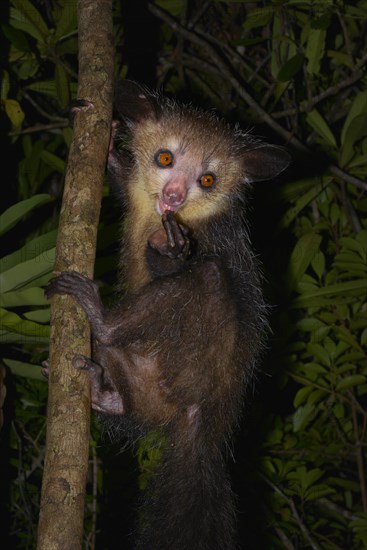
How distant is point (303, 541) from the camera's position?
4172 mm

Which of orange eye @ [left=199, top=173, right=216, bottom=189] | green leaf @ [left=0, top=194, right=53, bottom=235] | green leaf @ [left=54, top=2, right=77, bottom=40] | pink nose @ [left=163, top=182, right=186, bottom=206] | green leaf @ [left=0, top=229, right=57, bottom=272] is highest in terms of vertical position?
green leaf @ [left=54, top=2, right=77, bottom=40]

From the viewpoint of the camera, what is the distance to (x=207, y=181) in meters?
3.03

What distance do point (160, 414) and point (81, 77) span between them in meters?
1.43

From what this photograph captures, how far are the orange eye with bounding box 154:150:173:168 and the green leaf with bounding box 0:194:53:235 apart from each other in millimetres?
557

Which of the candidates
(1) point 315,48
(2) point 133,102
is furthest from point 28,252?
(1) point 315,48

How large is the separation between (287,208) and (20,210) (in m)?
2.10

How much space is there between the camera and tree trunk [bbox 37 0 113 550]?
1.66 metres

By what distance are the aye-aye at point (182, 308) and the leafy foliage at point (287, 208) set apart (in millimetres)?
596

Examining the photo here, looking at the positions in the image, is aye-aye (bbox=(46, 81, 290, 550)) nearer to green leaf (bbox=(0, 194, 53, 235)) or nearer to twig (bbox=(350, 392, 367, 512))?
green leaf (bbox=(0, 194, 53, 235))

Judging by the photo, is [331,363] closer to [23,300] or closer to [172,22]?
[23,300]

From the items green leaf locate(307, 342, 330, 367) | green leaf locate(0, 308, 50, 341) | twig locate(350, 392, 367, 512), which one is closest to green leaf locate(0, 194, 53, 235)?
green leaf locate(0, 308, 50, 341)

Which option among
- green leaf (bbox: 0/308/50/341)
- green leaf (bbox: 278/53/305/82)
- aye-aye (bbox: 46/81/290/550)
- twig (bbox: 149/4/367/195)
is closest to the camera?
aye-aye (bbox: 46/81/290/550)

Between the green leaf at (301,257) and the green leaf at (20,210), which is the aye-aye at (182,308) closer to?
the green leaf at (20,210)

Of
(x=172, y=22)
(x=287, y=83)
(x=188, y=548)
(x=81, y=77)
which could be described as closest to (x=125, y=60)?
(x=172, y=22)
